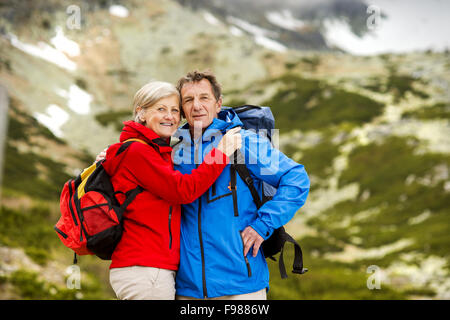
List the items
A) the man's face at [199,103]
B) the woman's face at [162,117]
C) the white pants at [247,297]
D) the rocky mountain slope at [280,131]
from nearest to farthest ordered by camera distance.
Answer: the white pants at [247,297] → the woman's face at [162,117] → the man's face at [199,103] → the rocky mountain slope at [280,131]

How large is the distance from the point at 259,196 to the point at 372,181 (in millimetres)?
34338

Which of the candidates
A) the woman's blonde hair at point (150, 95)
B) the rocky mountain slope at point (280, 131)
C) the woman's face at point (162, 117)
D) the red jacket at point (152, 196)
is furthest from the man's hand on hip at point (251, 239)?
the rocky mountain slope at point (280, 131)

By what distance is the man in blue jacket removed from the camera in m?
3.29

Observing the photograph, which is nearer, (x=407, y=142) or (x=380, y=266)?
(x=380, y=266)

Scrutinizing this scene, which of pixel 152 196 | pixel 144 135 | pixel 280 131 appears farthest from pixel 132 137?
pixel 280 131

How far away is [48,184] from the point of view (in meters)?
29.8

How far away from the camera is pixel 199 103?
3775 mm

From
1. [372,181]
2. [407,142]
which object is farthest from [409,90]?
[372,181]

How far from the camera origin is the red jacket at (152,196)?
3.17m

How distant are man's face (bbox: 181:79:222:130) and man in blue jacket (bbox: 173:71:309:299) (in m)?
0.13

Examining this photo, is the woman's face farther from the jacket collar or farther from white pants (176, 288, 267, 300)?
white pants (176, 288, 267, 300)

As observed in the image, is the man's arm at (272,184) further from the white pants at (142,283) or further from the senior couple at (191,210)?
the white pants at (142,283)
